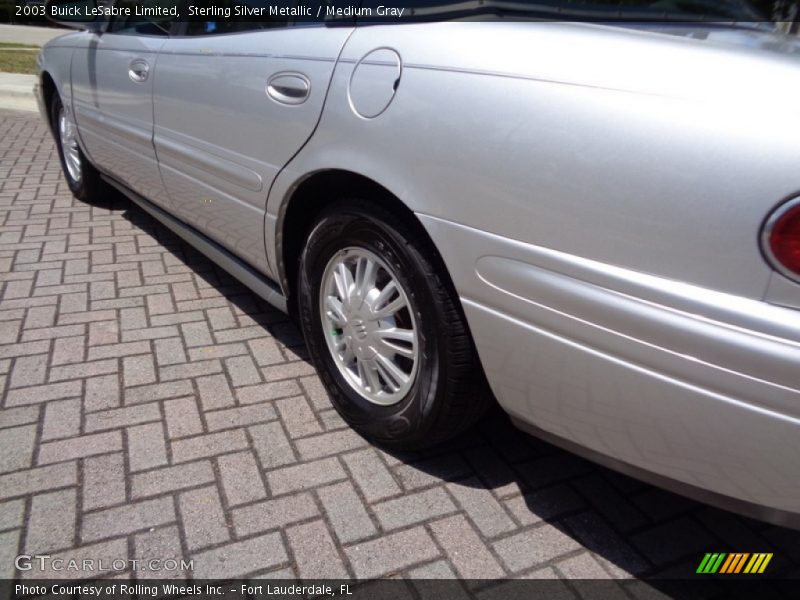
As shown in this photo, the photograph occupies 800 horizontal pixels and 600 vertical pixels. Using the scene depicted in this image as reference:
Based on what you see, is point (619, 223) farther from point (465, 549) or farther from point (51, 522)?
point (51, 522)

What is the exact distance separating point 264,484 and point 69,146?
3.87 m

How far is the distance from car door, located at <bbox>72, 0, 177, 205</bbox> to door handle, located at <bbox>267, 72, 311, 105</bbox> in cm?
108

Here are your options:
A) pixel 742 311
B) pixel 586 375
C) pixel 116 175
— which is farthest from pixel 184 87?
pixel 742 311

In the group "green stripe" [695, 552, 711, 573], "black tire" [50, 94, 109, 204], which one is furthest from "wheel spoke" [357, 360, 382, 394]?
"black tire" [50, 94, 109, 204]

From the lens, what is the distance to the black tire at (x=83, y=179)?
15.6 ft

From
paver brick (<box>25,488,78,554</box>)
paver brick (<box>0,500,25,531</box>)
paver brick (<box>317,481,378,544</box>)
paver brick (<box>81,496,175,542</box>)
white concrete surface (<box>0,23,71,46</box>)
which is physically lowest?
paver brick (<box>0,500,25,531</box>)

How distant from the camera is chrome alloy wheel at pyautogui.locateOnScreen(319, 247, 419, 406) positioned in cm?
210

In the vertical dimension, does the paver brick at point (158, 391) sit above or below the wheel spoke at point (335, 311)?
below

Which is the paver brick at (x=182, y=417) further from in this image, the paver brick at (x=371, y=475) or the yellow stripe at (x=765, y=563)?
the yellow stripe at (x=765, y=563)

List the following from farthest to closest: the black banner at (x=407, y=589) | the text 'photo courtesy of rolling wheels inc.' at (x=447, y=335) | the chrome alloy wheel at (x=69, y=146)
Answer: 1. the chrome alloy wheel at (x=69, y=146)
2. the black banner at (x=407, y=589)
3. the text 'photo courtesy of rolling wheels inc.' at (x=447, y=335)

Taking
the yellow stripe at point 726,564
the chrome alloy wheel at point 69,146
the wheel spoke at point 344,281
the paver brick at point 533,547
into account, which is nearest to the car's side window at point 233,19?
the wheel spoke at point 344,281

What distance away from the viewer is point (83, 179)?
189 inches

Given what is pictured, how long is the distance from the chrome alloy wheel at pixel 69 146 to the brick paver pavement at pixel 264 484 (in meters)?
2.07

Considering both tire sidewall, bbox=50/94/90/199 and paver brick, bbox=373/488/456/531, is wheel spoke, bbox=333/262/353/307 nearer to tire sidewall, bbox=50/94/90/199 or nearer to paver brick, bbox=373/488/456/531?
paver brick, bbox=373/488/456/531
